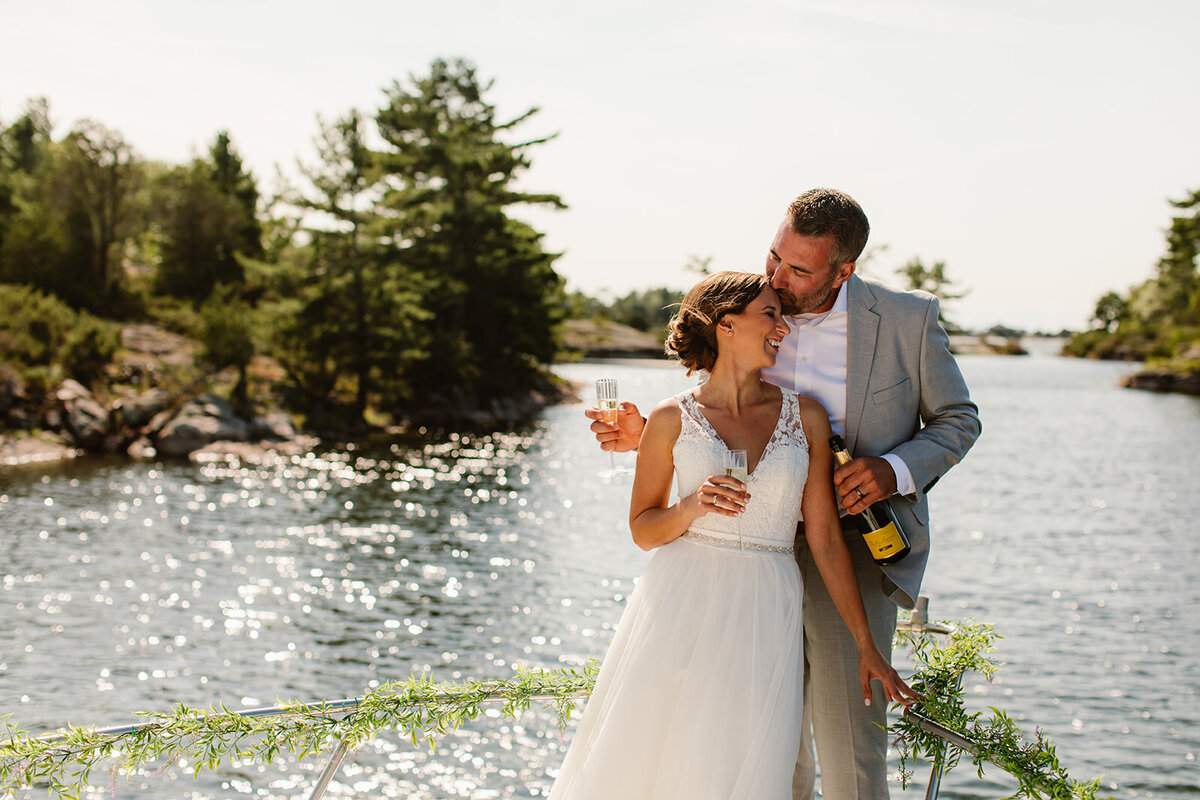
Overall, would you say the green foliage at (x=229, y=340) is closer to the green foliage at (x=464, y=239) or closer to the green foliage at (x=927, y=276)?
the green foliage at (x=464, y=239)

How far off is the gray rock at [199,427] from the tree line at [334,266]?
162cm

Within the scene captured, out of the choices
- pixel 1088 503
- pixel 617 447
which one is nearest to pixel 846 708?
pixel 617 447

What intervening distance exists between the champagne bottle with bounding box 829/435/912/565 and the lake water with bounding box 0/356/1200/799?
2767 mm

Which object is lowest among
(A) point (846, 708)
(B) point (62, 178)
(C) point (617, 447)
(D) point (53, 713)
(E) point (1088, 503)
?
(D) point (53, 713)

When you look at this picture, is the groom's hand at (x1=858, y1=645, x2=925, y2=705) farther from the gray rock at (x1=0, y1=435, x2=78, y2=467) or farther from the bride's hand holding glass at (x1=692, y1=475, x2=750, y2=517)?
the gray rock at (x1=0, y1=435, x2=78, y2=467)

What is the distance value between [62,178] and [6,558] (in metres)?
27.2

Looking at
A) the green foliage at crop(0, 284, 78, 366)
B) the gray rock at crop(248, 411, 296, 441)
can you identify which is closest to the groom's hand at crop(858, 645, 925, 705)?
the gray rock at crop(248, 411, 296, 441)

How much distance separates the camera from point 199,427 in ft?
84.0

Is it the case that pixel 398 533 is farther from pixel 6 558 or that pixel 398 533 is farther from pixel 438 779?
pixel 438 779

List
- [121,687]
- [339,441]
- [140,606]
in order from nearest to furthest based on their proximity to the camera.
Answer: [121,687]
[140,606]
[339,441]

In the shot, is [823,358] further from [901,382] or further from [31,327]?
[31,327]

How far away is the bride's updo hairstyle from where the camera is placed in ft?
10.6

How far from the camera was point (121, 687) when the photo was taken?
10.4 metres

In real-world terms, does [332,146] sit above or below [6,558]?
above
